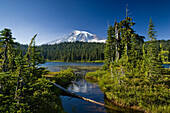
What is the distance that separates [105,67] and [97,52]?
122 meters

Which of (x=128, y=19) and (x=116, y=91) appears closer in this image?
(x=116, y=91)

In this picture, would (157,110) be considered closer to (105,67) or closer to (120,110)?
(120,110)

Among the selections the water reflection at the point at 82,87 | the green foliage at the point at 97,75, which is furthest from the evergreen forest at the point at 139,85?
the green foliage at the point at 97,75

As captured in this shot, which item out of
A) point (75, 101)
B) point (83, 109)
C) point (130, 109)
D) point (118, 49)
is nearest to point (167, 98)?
point (130, 109)

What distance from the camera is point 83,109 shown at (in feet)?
37.2

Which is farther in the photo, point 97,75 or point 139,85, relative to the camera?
point 97,75

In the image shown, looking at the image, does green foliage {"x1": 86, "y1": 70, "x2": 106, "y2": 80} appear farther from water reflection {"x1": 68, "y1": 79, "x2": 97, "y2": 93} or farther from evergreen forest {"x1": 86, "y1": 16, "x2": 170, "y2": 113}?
evergreen forest {"x1": 86, "y1": 16, "x2": 170, "y2": 113}

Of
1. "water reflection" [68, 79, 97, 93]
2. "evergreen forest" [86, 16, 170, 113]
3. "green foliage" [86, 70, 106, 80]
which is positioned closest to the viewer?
"evergreen forest" [86, 16, 170, 113]

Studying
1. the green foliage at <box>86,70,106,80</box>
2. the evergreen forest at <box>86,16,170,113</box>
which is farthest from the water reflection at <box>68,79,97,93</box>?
the green foliage at <box>86,70,106,80</box>

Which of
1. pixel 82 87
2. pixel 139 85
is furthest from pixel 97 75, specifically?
pixel 139 85

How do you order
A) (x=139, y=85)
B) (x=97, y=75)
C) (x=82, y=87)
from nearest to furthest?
1. (x=139, y=85)
2. (x=82, y=87)
3. (x=97, y=75)

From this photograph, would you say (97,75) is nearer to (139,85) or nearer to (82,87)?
(82,87)

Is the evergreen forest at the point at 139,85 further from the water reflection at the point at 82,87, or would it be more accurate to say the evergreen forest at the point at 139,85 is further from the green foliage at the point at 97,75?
the green foliage at the point at 97,75

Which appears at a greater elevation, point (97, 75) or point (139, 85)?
point (139, 85)
